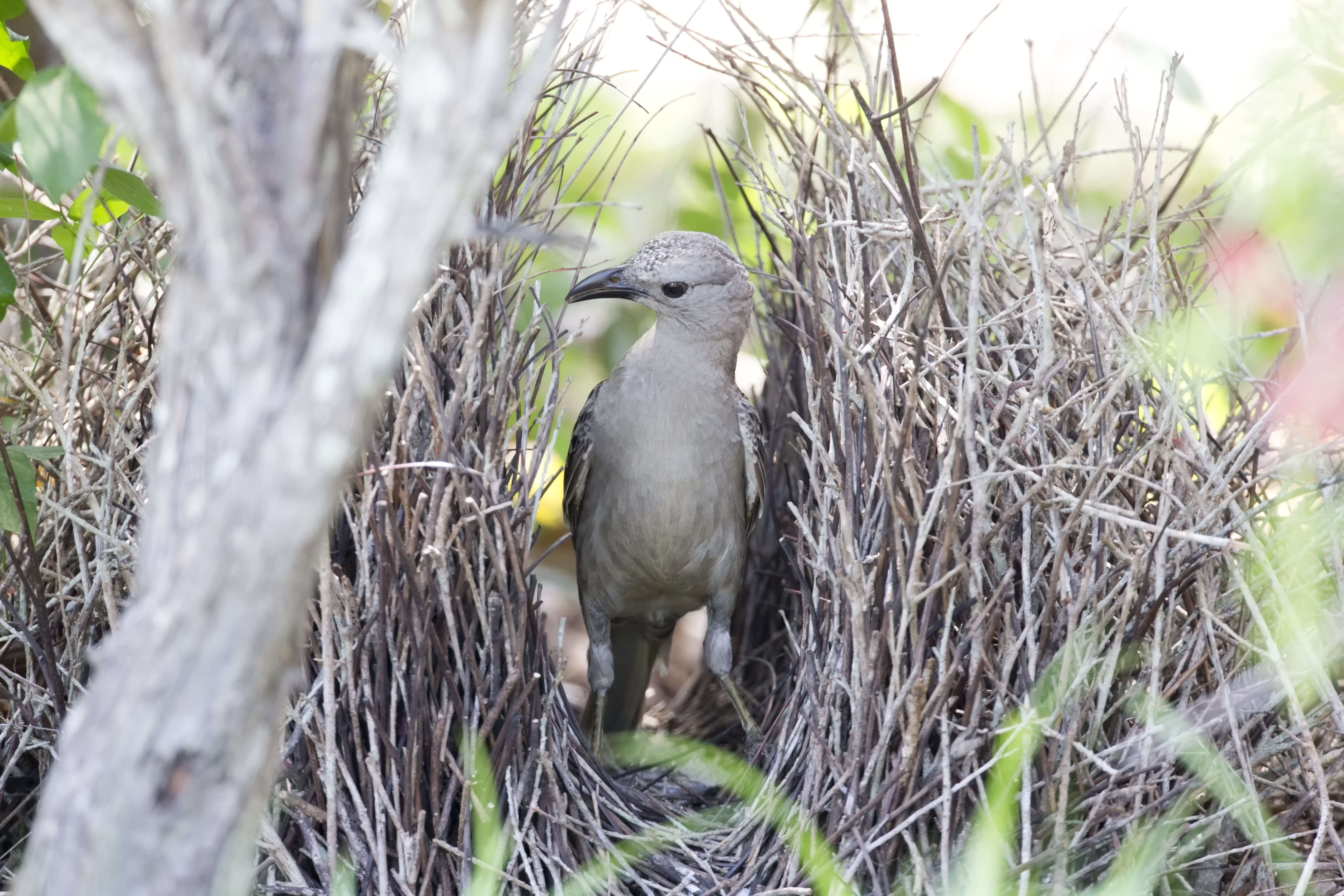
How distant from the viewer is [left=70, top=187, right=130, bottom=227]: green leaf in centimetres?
238

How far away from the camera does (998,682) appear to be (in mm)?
2248

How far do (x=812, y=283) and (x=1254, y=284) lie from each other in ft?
3.21

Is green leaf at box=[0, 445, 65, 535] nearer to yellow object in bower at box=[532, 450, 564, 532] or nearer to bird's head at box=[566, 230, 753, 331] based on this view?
bird's head at box=[566, 230, 753, 331]

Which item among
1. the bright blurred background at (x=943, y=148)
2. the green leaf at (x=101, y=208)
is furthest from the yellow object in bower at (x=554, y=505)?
the green leaf at (x=101, y=208)

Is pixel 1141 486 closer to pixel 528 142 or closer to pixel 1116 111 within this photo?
pixel 1116 111

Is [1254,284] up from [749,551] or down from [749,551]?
up

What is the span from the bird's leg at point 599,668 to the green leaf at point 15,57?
2147mm

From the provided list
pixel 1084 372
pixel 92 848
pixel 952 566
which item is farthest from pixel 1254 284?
pixel 92 848

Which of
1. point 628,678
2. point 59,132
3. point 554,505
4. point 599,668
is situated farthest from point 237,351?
point 554,505

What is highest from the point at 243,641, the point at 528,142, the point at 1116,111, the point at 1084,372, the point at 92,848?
the point at 1116,111

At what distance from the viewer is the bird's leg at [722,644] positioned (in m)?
3.56

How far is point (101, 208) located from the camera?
2.57m

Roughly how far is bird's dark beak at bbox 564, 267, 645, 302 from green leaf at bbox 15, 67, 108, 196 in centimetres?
161

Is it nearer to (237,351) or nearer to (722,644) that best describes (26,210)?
(237,351)
